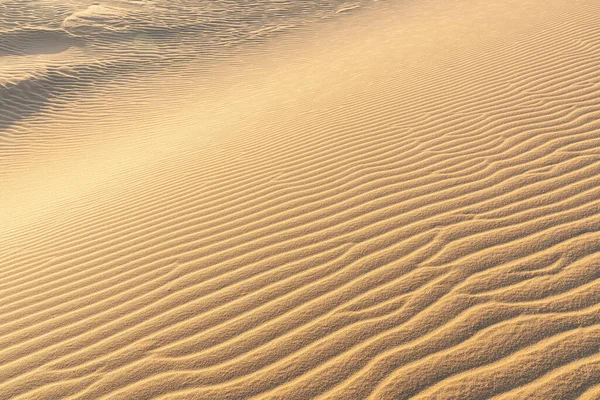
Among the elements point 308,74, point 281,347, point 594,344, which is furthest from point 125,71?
point 594,344

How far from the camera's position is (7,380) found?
2355 millimetres

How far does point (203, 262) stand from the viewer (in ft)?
10.0

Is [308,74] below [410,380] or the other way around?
the other way around

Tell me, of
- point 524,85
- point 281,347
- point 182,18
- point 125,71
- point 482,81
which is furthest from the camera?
point 182,18

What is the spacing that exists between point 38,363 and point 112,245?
1275 millimetres

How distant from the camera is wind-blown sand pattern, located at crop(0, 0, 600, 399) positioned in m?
2.15

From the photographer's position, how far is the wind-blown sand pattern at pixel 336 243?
2.15 metres

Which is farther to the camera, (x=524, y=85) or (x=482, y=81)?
(x=482, y=81)

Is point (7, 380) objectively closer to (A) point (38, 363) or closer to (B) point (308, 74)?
(A) point (38, 363)

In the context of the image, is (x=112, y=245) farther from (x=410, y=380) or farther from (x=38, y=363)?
(x=410, y=380)

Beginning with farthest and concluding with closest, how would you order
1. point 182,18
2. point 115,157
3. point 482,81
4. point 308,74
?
1. point 182,18
2. point 308,74
3. point 115,157
4. point 482,81

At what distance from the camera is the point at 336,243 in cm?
299

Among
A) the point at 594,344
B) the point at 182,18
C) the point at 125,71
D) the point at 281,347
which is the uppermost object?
the point at 182,18

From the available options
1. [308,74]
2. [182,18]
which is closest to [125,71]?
[182,18]
